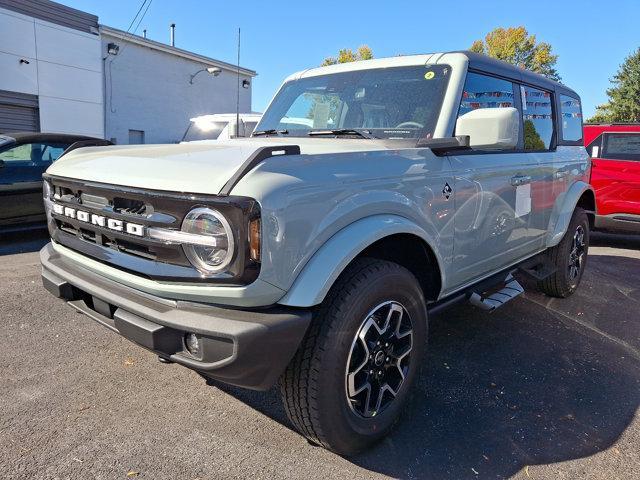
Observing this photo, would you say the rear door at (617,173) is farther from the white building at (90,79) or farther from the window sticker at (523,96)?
the white building at (90,79)

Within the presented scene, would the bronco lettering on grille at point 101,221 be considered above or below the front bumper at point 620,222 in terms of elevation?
above

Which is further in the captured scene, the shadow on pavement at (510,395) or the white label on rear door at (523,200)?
the white label on rear door at (523,200)

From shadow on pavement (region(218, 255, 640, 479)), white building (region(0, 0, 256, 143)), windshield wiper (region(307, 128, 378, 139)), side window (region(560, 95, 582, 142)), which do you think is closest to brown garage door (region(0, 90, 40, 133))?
white building (region(0, 0, 256, 143))

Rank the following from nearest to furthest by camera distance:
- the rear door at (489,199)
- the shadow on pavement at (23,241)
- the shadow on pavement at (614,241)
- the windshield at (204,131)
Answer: the rear door at (489,199) → the shadow on pavement at (23,241) → the shadow on pavement at (614,241) → the windshield at (204,131)

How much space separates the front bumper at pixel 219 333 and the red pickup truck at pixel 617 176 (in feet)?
22.7

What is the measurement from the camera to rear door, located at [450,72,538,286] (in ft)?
9.35

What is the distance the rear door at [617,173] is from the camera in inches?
282

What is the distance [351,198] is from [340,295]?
42cm

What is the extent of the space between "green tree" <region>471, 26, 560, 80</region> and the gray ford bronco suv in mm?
46405

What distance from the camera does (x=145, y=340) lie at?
1.94m

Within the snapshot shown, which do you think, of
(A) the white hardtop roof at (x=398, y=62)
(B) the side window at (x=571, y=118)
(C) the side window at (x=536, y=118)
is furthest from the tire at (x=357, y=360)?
(B) the side window at (x=571, y=118)

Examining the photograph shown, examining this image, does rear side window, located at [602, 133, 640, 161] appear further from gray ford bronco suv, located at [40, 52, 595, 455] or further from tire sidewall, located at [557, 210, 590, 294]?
gray ford bronco suv, located at [40, 52, 595, 455]

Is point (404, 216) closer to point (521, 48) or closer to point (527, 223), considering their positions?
point (527, 223)

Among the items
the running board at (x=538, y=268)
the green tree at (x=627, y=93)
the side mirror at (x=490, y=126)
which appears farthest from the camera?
the green tree at (x=627, y=93)
